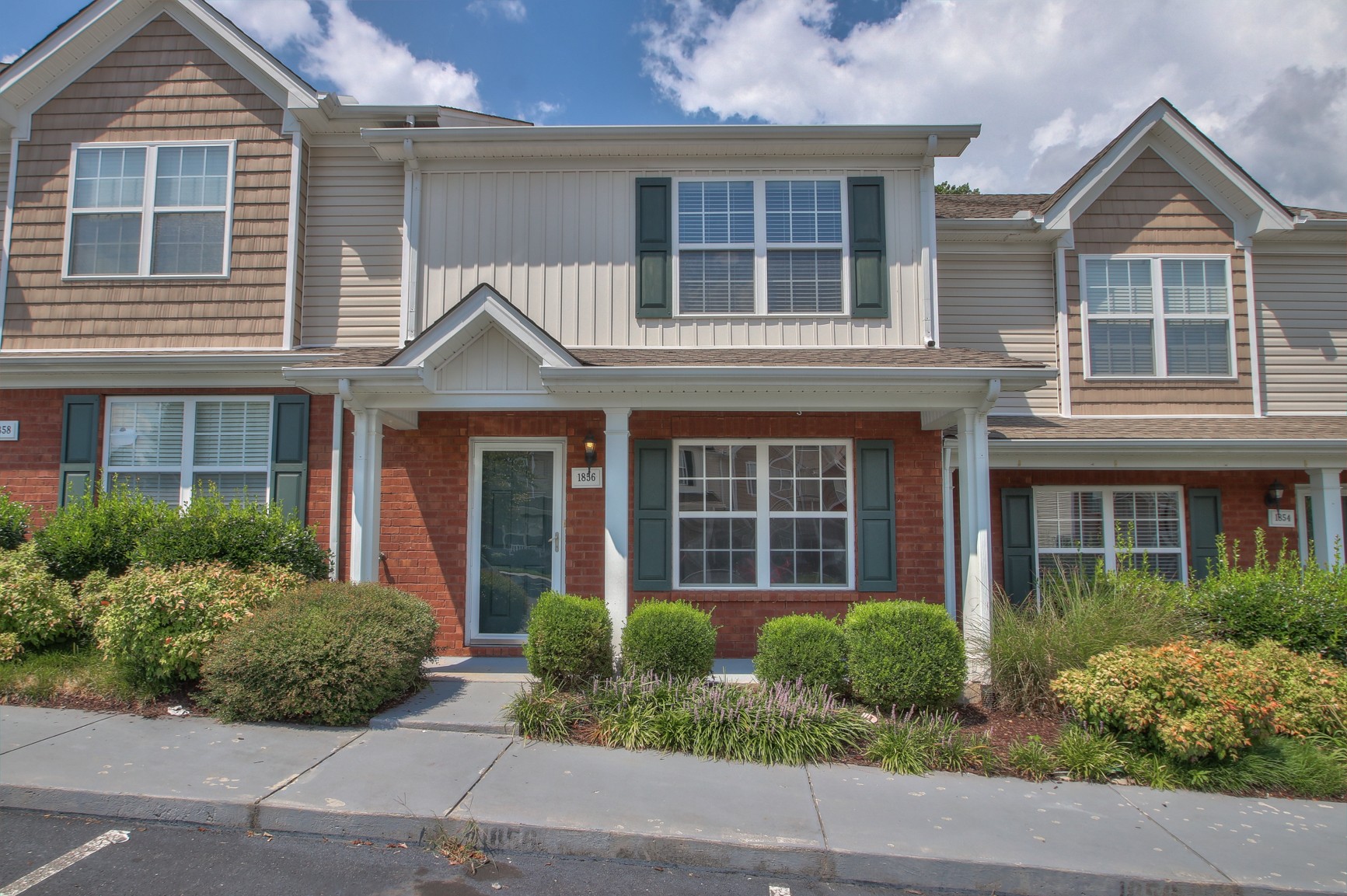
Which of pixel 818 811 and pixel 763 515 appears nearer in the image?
pixel 818 811

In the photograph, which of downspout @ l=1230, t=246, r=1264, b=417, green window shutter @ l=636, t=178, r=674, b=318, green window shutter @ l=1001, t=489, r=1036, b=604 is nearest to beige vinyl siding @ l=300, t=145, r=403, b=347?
green window shutter @ l=636, t=178, r=674, b=318

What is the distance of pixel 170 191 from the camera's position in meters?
8.67

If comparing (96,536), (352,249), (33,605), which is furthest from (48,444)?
(352,249)

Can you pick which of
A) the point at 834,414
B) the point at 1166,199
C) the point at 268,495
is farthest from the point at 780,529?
the point at 1166,199

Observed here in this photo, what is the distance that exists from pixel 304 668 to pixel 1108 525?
8632 mm

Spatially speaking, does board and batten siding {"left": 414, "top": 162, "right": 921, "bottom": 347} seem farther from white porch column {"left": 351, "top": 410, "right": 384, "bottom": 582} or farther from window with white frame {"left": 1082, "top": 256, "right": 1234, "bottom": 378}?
window with white frame {"left": 1082, "top": 256, "right": 1234, "bottom": 378}

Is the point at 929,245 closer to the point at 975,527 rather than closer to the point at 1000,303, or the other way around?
the point at 1000,303

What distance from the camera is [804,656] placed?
622 centimetres

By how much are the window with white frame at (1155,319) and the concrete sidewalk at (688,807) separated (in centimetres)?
571

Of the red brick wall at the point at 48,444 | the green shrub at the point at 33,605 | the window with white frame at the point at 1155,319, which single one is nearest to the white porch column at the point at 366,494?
the red brick wall at the point at 48,444

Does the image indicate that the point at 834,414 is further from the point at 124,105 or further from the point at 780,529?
the point at 124,105

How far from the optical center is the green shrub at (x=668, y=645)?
627cm

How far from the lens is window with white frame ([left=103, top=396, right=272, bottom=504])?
27.4 feet

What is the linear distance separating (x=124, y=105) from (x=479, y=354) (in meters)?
5.59
